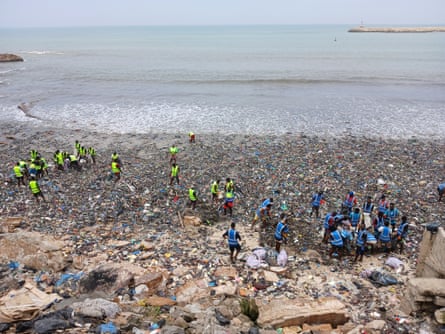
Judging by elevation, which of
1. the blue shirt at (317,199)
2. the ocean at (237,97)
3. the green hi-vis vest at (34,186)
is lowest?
the green hi-vis vest at (34,186)

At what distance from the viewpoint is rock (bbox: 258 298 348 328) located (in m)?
6.40

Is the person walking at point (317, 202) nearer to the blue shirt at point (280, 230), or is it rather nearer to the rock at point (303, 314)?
the blue shirt at point (280, 230)

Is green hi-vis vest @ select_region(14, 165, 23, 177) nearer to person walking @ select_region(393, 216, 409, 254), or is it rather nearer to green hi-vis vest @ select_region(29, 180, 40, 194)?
green hi-vis vest @ select_region(29, 180, 40, 194)

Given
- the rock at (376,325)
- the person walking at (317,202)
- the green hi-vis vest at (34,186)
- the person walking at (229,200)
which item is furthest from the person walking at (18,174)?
the rock at (376,325)

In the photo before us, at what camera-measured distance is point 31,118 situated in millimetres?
24844

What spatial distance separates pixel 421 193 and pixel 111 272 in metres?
11.4

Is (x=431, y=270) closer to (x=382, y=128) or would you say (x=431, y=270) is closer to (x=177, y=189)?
(x=177, y=189)

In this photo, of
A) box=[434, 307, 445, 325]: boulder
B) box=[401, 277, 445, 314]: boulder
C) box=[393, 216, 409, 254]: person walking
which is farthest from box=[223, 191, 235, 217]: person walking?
box=[434, 307, 445, 325]: boulder

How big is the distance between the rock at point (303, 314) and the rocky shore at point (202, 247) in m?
0.02

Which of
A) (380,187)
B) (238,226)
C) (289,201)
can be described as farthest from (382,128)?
(238,226)

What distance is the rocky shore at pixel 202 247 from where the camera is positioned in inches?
251

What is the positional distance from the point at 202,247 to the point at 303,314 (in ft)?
12.5

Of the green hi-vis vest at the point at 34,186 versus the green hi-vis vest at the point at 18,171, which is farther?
the green hi-vis vest at the point at 18,171

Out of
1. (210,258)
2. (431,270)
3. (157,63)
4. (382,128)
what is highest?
(157,63)
